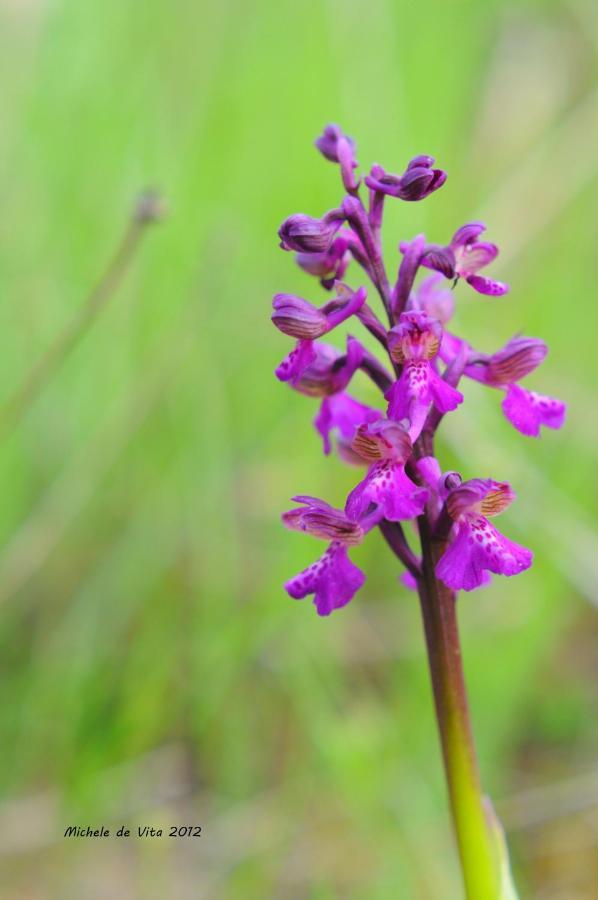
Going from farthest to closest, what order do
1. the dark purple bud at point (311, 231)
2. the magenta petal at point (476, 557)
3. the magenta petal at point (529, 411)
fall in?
the magenta petal at point (529, 411)
the dark purple bud at point (311, 231)
the magenta petal at point (476, 557)

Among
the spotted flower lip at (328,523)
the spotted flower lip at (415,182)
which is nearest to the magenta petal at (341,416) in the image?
the spotted flower lip at (328,523)

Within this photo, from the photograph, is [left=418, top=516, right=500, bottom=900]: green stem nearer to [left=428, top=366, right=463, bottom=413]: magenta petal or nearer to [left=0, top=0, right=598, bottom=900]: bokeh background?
[left=428, top=366, right=463, bottom=413]: magenta petal

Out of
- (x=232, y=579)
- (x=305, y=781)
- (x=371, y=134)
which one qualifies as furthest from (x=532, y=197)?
(x=305, y=781)

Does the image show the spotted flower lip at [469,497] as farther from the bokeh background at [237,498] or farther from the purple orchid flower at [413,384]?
the bokeh background at [237,498]

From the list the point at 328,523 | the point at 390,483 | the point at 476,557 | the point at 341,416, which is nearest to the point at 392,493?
the point at 390,483

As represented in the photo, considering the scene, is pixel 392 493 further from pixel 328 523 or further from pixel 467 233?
pixel 467 233
